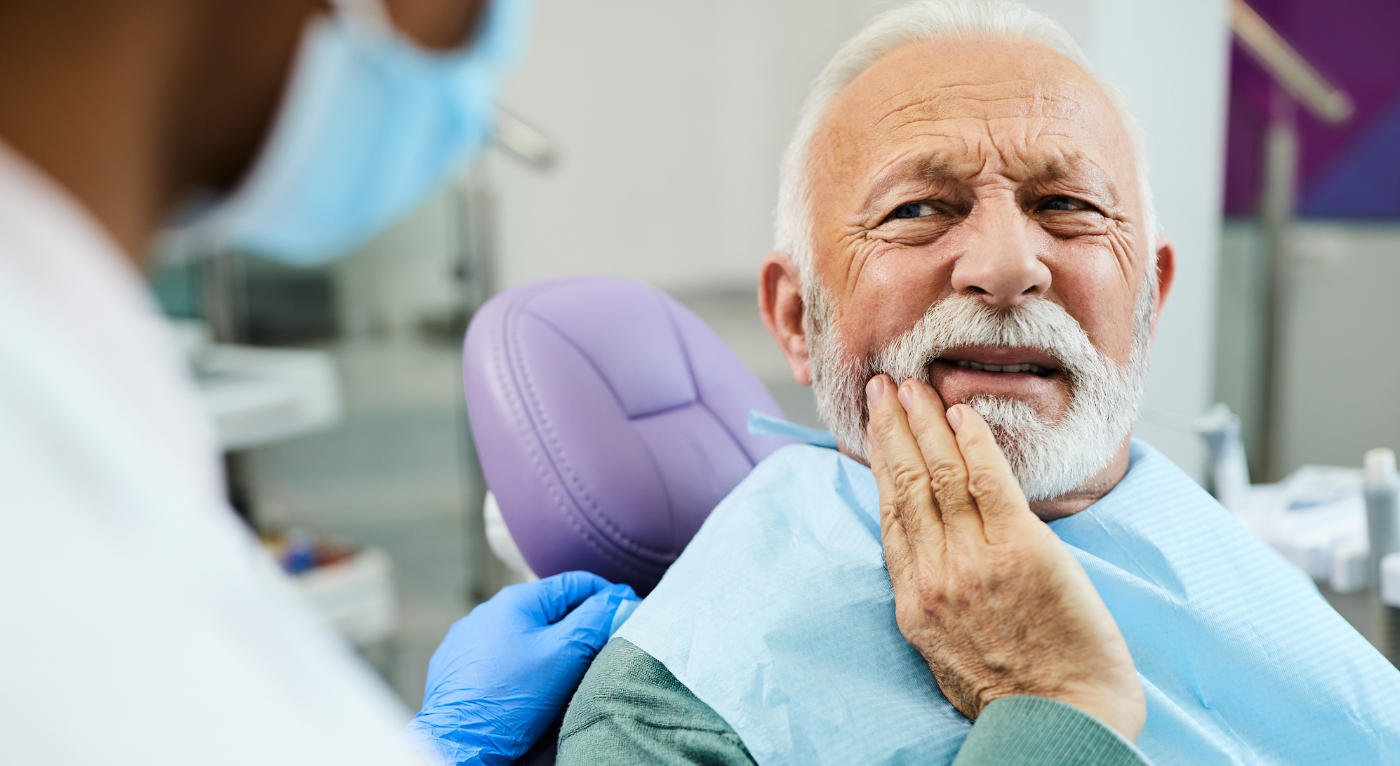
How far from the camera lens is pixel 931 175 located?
101 cm

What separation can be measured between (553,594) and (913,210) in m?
0.58

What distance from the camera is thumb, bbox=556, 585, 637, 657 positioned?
1.06m

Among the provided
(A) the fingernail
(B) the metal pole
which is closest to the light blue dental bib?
(A) the fingernail

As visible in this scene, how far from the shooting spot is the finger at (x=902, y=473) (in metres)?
0.90

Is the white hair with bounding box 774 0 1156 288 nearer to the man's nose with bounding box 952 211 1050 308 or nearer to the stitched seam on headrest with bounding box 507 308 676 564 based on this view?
the man's nose with bounding box 952 211 1050 308

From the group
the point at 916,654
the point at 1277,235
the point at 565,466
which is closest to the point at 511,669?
the point at 565,466

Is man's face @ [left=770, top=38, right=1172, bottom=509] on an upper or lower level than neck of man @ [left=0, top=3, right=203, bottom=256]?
lower

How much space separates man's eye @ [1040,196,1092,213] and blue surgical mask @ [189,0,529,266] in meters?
0.61

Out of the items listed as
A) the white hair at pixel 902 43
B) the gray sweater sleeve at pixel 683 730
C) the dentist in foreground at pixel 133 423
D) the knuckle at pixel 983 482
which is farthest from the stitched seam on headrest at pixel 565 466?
the dentist in foreground at pixel 133 423

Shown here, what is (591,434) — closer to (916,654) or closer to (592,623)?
(592,623)

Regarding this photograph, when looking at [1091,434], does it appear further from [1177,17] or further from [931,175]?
[1177,17]

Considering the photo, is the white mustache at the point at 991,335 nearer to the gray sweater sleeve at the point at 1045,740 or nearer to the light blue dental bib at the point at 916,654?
the light blue dental bib at the point at 916,654

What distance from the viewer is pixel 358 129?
61 cm

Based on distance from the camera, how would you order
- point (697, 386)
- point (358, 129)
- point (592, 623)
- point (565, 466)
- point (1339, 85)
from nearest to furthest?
point (358, 129)
point (592, 623)
point (565, 466)
point (697, 386)
point (1339, 85)
